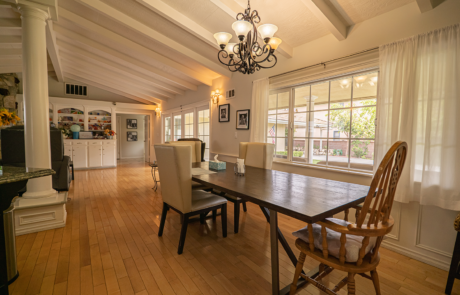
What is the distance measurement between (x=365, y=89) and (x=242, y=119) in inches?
82.5

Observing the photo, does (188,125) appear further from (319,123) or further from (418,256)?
(418,256)

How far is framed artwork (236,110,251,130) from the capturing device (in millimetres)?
3987

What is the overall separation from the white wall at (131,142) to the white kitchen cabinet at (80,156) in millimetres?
3069

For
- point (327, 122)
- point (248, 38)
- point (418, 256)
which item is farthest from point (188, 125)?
point (418, 256)

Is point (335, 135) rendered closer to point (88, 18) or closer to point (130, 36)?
point (130, 36)

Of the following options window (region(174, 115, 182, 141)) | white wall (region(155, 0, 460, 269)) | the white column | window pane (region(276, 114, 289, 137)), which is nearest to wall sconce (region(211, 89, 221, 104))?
window pane (region(276, 114, 289, 137))

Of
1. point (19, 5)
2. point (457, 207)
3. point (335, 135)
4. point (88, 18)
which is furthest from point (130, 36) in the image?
point (457, 207)

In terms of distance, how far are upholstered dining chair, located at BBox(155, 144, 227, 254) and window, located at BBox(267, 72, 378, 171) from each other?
159cm

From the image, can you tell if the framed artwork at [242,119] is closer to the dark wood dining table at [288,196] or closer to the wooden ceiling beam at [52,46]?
the dark wood dining table at [288,196]

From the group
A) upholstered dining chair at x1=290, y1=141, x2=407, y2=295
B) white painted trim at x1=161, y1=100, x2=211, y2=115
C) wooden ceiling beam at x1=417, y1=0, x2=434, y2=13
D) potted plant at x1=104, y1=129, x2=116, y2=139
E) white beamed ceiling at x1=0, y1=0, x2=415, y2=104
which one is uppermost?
white beamed ceiling at x1=0, y1=0, x2=415, y2=104

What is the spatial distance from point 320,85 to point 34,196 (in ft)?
12.4

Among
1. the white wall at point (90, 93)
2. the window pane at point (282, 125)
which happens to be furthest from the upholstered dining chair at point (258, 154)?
the white wall at point (90, 93)

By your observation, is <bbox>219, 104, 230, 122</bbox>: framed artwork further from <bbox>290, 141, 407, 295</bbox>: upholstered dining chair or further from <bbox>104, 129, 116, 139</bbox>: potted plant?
<bbox>104, 129, 116, 139</bbox>: potted plant

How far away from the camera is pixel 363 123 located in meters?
2.55
